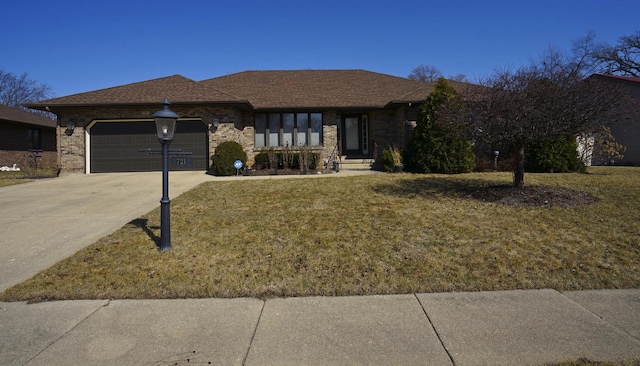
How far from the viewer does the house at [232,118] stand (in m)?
16.3

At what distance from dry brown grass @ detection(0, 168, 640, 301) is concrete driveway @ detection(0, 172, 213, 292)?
19.4 inches

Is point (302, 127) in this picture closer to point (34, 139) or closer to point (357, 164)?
point (357, 164)

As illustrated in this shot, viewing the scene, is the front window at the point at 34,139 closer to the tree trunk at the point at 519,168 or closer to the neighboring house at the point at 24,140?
the neighboring house at the point at 24,140

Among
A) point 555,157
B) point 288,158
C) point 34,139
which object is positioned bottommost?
point 555,157

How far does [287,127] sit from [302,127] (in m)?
0.74

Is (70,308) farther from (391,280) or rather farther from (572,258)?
(572,258)

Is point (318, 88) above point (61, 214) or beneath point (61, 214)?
above

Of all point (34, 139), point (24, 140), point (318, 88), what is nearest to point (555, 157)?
point (318, 88)

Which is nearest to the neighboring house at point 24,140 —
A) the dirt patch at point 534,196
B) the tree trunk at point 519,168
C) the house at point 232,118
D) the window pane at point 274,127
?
the house at point 232,118

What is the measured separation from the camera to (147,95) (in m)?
16.5

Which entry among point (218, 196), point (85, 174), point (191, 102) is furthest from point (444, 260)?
point (85, 174)

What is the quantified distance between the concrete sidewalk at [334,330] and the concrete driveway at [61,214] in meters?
1.89

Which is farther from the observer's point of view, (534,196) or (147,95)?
(147,95)

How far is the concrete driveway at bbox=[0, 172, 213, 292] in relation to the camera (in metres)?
5.69
